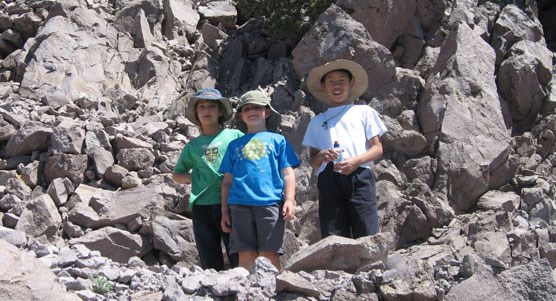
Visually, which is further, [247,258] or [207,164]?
[207,164]

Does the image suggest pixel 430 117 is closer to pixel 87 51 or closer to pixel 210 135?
pixel 210 135

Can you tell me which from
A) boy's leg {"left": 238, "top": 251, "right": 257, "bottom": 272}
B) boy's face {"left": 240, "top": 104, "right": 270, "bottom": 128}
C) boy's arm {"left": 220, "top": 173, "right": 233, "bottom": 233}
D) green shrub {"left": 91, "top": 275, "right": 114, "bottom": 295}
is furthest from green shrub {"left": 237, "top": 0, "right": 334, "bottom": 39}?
green shrub {"left": 91, "top": 275, "right": 114, "bottom": 295}

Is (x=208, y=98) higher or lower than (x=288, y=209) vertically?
higher

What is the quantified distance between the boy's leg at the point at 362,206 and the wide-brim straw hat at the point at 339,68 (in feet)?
2.85

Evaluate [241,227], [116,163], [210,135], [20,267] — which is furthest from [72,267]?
[116,163]

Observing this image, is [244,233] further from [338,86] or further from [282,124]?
[282,124]

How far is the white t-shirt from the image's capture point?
6469 millimetres

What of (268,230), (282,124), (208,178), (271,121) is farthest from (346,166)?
(282,124)

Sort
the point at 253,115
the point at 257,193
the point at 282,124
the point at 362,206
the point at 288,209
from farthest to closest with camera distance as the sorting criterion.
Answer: the point at 282,124
the point at 253,115
the point at 362,206
the point at 257,193
the point at 288,209

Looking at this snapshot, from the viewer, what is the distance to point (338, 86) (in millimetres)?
6742

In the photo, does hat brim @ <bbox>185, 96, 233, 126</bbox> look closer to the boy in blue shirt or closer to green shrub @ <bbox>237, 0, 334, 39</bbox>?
the boy in blue shirt

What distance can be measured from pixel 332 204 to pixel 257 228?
74 centimetres

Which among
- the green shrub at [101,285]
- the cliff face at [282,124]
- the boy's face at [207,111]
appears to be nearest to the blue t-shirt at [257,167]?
the boy's face at [207,111]

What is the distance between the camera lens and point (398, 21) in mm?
12992
